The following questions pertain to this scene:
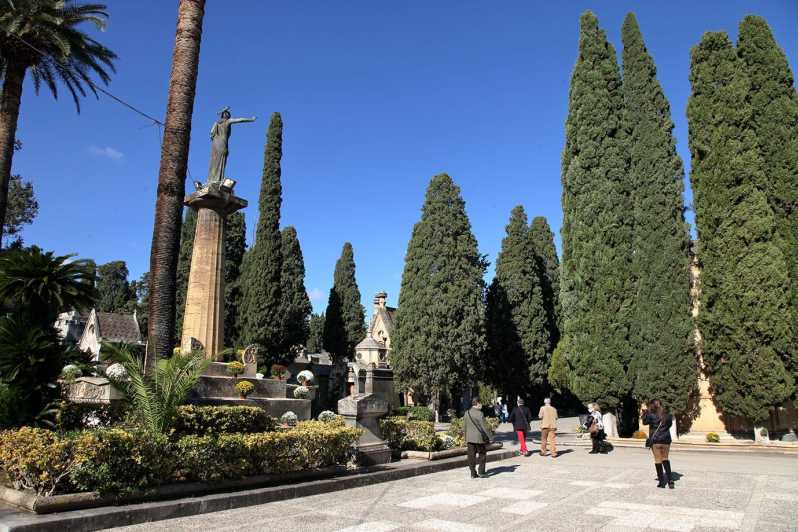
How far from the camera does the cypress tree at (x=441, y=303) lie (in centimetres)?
2675

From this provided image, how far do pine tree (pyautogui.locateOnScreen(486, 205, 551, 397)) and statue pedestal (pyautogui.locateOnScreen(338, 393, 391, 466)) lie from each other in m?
23.0

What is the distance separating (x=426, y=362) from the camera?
26906mm

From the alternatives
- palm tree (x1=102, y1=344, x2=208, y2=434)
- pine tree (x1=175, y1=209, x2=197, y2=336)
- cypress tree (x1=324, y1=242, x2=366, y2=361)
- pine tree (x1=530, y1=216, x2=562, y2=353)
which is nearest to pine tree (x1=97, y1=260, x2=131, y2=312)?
cypress tree (x1=324, y1=242, x2=366, y2=361)

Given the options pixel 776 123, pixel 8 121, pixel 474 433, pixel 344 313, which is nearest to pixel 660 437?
pixel 474 433

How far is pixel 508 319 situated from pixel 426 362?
8.95 meters

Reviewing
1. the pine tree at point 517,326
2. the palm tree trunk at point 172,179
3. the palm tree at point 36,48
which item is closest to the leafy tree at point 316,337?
the pine tree at point 517,326

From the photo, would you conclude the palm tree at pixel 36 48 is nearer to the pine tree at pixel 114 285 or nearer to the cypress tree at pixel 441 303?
the cypress tree at pixel 441 303

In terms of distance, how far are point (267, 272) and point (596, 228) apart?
20.9m

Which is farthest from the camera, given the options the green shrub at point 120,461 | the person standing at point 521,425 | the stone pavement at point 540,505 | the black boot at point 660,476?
the person standing at point 521,425

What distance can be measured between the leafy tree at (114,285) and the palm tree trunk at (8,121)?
6089 centimetres

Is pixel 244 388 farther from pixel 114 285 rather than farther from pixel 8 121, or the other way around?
pixel 114 285

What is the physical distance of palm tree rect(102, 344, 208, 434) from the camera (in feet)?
24.3

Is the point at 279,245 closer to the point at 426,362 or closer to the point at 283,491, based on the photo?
the point at 426,362

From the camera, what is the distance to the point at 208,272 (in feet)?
44.6
